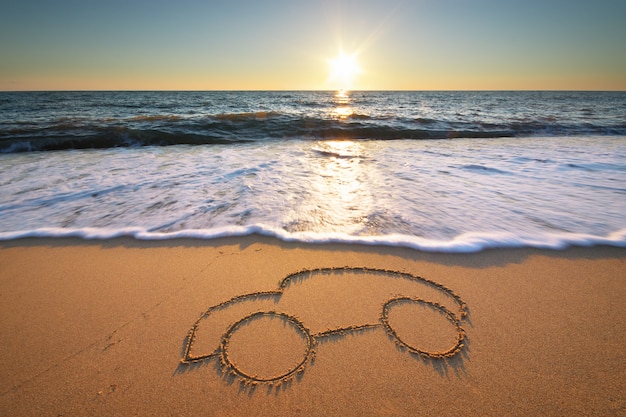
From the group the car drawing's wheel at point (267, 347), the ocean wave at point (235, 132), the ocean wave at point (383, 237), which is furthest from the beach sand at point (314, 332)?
the ocean wave at point (235, 132)

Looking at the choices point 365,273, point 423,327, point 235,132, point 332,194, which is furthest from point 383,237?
point 235,132

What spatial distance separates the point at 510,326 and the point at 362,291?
85 cm

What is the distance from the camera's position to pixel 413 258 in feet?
7.53

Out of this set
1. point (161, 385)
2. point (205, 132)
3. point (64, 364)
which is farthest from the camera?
point (205, 132)

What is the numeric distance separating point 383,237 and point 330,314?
1.09m

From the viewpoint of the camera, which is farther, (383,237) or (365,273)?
(383,237)

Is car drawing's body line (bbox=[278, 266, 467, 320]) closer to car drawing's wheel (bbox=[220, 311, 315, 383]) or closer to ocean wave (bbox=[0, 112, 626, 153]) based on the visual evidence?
car drawing's wheel (bbox=[220, 311, 315, 383])

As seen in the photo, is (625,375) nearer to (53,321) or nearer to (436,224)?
(436,224)

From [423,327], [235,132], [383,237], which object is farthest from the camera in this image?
[235,132]

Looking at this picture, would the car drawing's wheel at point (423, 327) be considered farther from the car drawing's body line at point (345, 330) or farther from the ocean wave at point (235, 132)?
the ocean wave at point (235, 132)

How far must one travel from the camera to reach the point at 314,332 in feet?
5.24

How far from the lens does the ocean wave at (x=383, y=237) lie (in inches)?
97.4

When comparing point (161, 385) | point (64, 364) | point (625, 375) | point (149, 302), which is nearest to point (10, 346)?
point (64, 364)

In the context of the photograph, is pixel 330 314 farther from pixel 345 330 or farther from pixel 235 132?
pixel 235 132
